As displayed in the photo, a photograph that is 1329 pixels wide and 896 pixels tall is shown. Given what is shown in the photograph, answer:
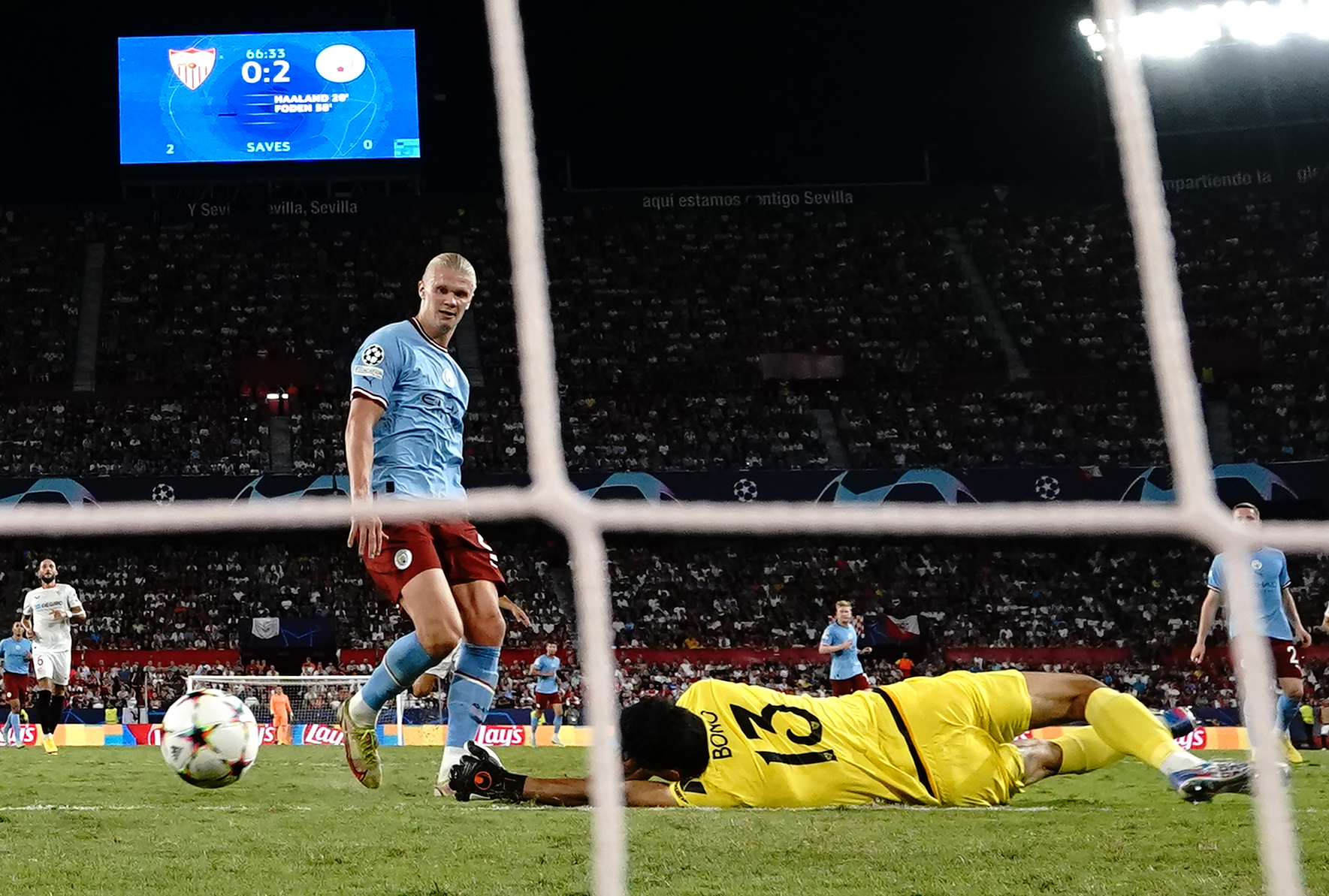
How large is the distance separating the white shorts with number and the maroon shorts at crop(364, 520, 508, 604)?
6.37 m

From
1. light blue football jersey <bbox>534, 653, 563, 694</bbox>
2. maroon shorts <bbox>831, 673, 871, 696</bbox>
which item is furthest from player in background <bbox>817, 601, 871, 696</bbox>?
light blue football jersey <bbox>534, 653, 563, 694</bbox>

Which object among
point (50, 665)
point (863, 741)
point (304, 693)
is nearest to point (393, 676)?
point (863, 741)

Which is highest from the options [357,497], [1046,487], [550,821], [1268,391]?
[1268,391]

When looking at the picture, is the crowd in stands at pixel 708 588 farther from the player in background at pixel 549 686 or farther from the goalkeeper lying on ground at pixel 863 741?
the goalkeeper lying on ground at pixel 863 741

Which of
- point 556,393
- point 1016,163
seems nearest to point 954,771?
point 556,393

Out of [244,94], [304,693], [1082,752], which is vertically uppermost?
[244,94]

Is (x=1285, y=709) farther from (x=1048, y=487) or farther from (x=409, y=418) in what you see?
(x=1048, y=487)

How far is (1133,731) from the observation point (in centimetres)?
450

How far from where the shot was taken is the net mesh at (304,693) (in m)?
15.5

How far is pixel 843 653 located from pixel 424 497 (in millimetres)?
7983

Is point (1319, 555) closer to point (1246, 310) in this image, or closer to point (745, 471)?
point (1246, 310)

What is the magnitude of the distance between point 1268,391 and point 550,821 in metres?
23.8

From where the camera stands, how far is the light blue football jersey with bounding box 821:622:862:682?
39.3ft

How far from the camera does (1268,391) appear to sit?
2567cm
